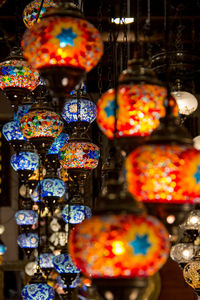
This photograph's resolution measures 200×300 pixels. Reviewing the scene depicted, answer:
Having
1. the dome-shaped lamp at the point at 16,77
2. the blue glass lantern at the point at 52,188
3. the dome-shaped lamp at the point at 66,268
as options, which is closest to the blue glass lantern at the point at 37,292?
the dome-shaped lamp at the point at 66,268

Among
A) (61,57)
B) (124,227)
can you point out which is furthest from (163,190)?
(61,57)

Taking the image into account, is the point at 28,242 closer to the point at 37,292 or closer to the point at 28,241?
the point at 28,241

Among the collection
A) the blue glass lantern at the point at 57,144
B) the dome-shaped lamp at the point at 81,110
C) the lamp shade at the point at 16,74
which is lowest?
the blue glass lantern at the point at 57,144

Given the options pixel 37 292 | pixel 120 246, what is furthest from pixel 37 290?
pixel 120 246

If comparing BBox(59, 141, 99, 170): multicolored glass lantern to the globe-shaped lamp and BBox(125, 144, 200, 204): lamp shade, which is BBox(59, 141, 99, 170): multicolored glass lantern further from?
BBox(125, 144, 200, 204): lamp shade

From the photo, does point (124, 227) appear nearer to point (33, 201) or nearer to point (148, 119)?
point (148, 119)

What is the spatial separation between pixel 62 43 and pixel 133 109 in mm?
328

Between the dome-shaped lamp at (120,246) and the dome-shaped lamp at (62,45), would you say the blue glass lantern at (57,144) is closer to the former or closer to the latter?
the dome-shaped lamp at (62,45)

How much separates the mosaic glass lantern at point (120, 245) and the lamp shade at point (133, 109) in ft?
1.66

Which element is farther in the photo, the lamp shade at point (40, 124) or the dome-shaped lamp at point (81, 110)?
the dome-shaped lamp at point (81, 110)

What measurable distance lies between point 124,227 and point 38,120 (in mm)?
2043

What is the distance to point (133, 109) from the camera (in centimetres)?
227

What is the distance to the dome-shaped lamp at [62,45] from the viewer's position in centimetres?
229

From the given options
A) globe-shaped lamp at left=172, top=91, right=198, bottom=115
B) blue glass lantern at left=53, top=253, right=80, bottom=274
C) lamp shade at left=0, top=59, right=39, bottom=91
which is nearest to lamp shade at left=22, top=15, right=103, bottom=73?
lamp shade at left=0, top=59, right=39, bottom=91
